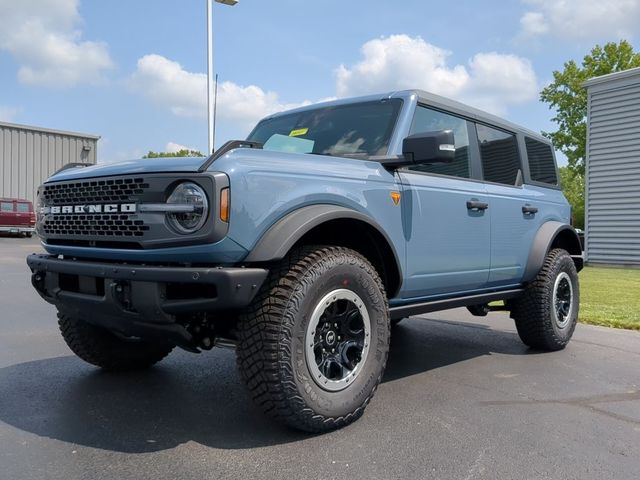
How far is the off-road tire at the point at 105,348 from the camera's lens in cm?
387

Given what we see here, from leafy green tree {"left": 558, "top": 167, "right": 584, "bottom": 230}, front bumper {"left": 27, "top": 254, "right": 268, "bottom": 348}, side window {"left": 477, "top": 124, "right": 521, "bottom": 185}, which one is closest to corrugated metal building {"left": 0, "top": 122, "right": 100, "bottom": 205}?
side window {"left": 477, "top": 124, "right": 521, "bottom": 185}

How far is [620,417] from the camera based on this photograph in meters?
3.45

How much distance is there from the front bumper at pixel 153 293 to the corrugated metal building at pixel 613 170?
16293 millimetres

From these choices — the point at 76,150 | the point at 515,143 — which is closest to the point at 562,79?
the point at 76,150

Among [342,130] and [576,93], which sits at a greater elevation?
[576,93]

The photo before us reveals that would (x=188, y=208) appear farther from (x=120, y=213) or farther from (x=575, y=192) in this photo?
(x=575, y=192)

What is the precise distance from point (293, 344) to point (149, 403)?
4.03 ft

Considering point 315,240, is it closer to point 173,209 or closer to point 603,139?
point 173,209

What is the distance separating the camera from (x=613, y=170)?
1664 centimetres

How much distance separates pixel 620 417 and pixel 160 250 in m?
2.83

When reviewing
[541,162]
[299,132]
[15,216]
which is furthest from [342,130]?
[15,216]

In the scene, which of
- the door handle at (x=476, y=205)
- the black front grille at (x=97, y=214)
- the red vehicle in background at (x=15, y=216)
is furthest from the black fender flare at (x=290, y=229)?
the red vehicle in background at (x=15, y=216)

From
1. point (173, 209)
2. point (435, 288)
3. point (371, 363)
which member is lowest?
point (371, 363)

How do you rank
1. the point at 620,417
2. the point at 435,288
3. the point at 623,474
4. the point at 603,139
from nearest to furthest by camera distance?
A: the point at 623,474 → the point at 620,417 → the point at 435,288 → the point at 603,139
